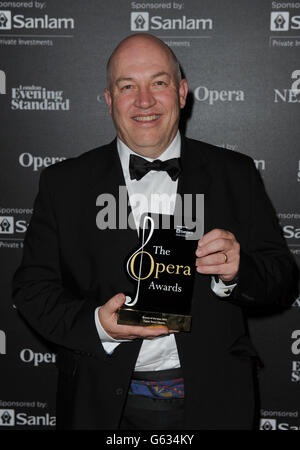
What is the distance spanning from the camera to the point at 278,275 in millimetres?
1765

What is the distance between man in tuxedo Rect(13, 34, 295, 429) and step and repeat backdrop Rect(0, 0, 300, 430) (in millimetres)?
981

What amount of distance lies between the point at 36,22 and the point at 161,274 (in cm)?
202

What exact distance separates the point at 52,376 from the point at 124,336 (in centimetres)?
172

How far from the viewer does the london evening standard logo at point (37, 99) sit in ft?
9.46

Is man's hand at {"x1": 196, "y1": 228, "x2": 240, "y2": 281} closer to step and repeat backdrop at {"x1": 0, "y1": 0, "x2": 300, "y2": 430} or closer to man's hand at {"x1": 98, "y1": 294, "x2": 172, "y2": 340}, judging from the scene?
man's hand at {"x1": 98, "y1": 294, "x2": 172, "y2": 340}

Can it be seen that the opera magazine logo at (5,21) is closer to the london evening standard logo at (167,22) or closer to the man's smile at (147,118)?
the london evening standard logo at (167,22)

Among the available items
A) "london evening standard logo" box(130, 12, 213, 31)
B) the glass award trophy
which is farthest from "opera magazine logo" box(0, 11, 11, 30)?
the glass award trophy

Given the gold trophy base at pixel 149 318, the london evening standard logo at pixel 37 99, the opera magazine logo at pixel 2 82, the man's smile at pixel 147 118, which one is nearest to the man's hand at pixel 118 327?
the gold trophy base at pixel 149 318

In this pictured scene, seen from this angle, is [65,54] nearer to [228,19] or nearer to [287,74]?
[228,19]

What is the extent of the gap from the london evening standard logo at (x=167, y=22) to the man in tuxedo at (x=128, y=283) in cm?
101

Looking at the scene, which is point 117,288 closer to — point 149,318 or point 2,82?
point 149,318

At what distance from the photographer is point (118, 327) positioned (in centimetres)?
161

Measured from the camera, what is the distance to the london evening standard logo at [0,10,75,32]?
9.22ft
